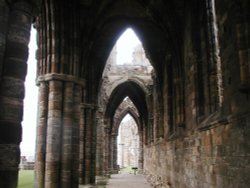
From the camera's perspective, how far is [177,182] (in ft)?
31.2

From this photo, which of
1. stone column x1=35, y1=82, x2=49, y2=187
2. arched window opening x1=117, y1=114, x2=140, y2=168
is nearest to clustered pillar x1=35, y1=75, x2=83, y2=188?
stone column x1=35, y1=82, x2=49, y2=187

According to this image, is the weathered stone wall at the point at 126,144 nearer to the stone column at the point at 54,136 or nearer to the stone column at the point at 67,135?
the stone column at the point at 67,135

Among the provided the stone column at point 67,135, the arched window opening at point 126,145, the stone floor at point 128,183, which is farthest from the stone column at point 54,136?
the arched window opening at point 126,145

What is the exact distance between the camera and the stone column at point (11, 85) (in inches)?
147

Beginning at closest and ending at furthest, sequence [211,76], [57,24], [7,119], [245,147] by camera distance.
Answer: [7,119], [245,147], [211,76], [57,24]

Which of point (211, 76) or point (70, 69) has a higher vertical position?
point (70, 69)

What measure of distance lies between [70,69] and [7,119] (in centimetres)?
463

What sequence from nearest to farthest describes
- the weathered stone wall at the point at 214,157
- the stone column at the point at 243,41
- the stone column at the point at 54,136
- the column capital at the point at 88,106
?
the stone column at the point at 243,41
the weathered stone wall at the point at 214,157
the stone column at the point at 54,136
the column capital at the point at 88,106

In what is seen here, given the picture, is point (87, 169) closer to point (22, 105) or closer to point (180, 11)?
point (180, 11)

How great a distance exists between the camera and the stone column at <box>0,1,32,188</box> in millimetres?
3725

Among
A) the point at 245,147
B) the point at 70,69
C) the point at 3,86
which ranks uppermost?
the point at 70,69

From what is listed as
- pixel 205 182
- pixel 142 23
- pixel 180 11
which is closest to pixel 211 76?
pixel 205 182

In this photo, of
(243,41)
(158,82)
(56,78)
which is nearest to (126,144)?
(158,82)

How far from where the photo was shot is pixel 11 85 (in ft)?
12.8
